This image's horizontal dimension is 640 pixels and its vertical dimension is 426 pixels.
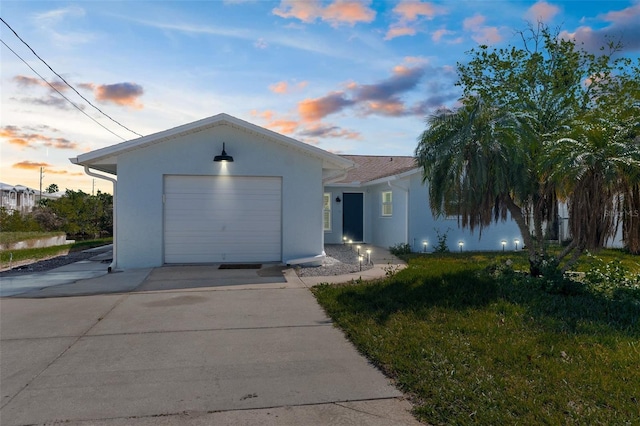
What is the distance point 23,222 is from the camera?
2038cm

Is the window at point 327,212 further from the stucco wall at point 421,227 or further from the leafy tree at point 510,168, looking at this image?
the leafy tree at point 510,168

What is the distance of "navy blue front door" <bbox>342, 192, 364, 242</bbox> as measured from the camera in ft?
55.6

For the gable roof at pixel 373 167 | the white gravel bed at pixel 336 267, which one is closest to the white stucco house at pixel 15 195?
the gable roof at pixel 373 167

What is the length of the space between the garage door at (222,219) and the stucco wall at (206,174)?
231 millimetres

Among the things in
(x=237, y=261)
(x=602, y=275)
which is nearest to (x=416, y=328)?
(x=602, y=275)

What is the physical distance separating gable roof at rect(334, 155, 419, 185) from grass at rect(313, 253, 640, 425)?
386 inches

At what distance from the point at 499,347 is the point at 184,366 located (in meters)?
3.22

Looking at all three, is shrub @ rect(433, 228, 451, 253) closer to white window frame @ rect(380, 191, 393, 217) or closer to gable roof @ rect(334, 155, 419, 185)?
white window frame @ rect(380, 191, 393, 217)

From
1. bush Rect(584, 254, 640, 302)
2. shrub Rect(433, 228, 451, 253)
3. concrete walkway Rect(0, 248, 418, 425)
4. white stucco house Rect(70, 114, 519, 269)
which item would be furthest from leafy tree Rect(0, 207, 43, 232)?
bush Rect(584, 254, 640, 302)

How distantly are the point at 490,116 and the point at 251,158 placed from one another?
5.98 m

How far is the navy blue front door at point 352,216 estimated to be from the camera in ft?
55.6

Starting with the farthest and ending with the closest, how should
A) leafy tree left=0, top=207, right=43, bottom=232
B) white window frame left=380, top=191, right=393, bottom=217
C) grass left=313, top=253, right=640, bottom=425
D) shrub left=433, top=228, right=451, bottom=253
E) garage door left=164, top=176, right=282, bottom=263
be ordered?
leafy tree left=0, top=207, right=43, bottom=232
white window frame left=380, top=191, right=393, bottom=217
shrub left=433, top=228, right=451, bottom=253
garage door left=164, top=176, right=282, bottom=263
grass left=313, top=253, right=640, bottom=425

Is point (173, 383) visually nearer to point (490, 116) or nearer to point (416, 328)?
point (416, 328)

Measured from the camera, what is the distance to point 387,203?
15.4 metres
